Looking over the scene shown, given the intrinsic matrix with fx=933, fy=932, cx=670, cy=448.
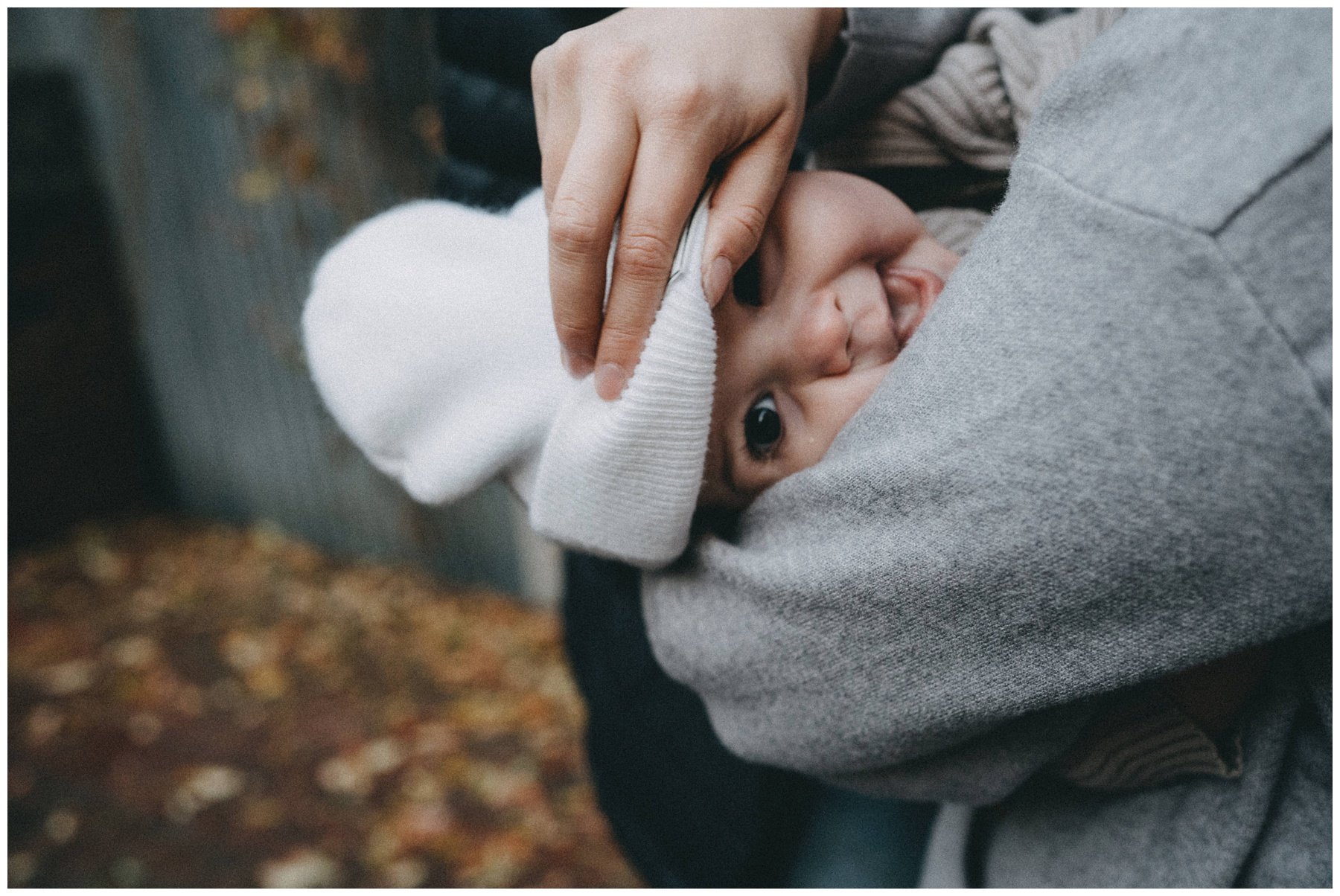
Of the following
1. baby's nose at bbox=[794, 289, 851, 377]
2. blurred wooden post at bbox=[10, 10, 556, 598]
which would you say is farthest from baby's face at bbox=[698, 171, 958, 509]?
blurred wooden post at bbox=[10, 10, 556, 598]

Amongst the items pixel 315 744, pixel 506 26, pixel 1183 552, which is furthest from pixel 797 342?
pixel 315 744

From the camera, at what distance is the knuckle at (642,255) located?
0.95m

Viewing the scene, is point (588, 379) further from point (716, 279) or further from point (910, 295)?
point (910, 295)

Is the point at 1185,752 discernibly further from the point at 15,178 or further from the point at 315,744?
the point at 15,178

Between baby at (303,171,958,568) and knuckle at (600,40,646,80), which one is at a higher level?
knuckle at (600,40,646,80)

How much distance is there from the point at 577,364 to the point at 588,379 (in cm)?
3

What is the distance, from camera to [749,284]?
1.14 m

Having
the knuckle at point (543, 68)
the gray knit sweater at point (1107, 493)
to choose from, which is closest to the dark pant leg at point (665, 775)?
the gray knit sweater at point (1107, 493)

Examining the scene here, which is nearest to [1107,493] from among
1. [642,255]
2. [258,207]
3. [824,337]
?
[824,337]

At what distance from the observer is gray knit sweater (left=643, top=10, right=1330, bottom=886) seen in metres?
0.74

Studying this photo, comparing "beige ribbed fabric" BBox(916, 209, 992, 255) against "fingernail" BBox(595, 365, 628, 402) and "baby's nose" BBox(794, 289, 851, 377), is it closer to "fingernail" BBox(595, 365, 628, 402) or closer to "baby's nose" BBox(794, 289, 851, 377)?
"baby's nose" BBox(794, 289, 851, 377)

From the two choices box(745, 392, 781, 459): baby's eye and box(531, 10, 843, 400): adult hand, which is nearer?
box(531, 10, 843, 400): adult hand

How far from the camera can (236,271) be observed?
4.67 meters

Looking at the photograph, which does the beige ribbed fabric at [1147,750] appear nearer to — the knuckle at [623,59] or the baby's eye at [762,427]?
the baby's eye at [762,427]
